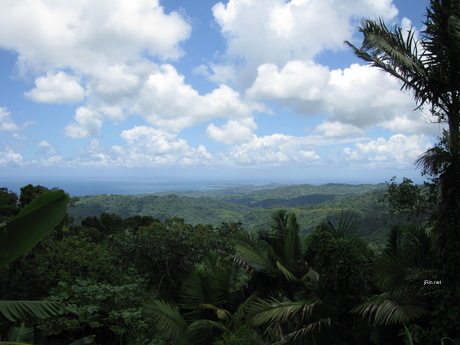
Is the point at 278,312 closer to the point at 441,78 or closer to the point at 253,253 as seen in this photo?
the point at 253,253

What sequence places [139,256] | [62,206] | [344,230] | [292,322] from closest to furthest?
[62,206] < [292,322] < [344,230] < [139,256]

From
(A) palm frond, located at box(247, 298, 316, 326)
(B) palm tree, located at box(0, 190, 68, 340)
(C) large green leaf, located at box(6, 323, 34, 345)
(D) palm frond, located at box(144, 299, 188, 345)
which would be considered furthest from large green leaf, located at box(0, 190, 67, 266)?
(A) palm frond, located at box(247, 298, 316, 326)

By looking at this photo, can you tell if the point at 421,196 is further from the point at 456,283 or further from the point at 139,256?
the point at 139,256

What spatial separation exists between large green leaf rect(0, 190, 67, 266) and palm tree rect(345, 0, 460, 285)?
5366 mm

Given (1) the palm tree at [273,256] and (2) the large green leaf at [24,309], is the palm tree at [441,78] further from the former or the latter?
(2) the large green leaf at [24,309]

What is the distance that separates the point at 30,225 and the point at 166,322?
371cm

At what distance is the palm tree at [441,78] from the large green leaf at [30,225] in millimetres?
5366

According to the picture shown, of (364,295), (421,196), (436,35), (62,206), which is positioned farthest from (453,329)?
(62,206)

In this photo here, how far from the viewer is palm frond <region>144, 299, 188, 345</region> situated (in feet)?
21.3

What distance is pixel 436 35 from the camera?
4770mm

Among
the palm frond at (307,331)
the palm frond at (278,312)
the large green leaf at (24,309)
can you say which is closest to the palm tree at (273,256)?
the palm frond at (278,312)

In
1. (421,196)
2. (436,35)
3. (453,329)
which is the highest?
(436,35)

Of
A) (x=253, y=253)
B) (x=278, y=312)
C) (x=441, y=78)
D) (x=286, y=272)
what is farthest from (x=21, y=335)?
(x=441, y=78)

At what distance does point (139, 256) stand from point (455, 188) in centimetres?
903
